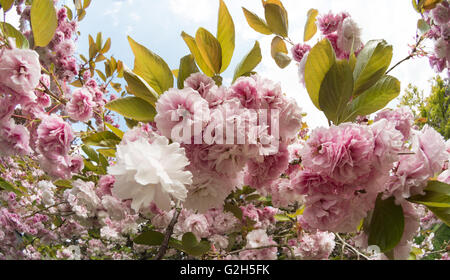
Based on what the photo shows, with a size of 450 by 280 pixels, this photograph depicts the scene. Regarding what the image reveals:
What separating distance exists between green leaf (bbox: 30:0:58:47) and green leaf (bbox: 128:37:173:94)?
264 millimetres

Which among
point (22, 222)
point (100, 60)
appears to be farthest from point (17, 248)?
point (100, 60)

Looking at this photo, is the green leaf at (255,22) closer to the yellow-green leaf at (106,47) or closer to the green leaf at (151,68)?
the green leaf at (151,68)

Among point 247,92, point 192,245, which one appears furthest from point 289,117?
point 192,245

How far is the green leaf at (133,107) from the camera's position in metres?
0.70

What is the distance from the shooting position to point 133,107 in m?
0.70

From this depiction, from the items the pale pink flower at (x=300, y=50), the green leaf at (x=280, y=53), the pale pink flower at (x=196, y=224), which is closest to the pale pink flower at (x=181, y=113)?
the green leaf at (x=280, y=53)

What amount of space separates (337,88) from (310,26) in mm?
705

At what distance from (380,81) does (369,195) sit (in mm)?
292

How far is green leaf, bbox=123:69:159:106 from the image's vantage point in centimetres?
63

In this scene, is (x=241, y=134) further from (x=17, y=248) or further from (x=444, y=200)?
(x=17, y=248)

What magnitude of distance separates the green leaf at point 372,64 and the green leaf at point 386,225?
289 millimetres

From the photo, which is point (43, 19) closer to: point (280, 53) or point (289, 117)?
point (289, 117)

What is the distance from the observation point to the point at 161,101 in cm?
56

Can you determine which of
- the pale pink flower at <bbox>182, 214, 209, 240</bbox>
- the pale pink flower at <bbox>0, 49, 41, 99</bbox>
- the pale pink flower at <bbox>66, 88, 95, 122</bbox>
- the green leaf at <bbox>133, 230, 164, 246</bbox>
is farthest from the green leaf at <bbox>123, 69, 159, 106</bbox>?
the pale pink flower at <bbox>182, 214, 209, 240</bbox>
